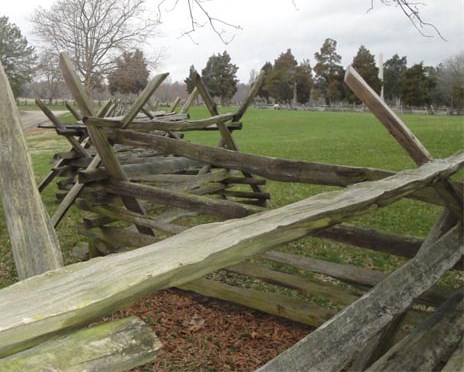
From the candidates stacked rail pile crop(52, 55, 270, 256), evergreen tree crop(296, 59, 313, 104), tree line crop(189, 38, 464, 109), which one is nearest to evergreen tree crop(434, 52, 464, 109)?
tree line crop(189, 38, 464, 109)

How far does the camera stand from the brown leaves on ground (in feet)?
10.3

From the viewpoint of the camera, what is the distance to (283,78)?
65.9m

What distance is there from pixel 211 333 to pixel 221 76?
64642mm

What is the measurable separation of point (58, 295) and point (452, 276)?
4.11 metres

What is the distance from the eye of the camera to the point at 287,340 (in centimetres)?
336

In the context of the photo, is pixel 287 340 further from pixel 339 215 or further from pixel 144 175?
pixel 144 175

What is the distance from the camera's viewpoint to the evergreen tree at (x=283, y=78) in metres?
65.4

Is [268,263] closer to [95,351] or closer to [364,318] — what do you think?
[364,318]

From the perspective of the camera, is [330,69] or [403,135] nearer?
[403,135]

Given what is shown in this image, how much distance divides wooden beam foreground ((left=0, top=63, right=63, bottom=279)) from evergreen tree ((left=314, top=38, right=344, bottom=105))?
2216 inches

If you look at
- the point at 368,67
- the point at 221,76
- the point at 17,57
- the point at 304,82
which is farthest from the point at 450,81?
the point at 17,57

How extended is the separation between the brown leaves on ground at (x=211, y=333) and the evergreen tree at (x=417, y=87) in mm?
49247

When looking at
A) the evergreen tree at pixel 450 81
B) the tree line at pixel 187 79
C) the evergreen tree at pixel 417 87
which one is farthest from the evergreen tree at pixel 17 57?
the evergreen tree at pixel 450 81

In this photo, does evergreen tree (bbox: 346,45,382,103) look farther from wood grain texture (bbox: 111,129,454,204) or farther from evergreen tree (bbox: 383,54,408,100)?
wood grain texture (bbox: 111,129,454,204)
